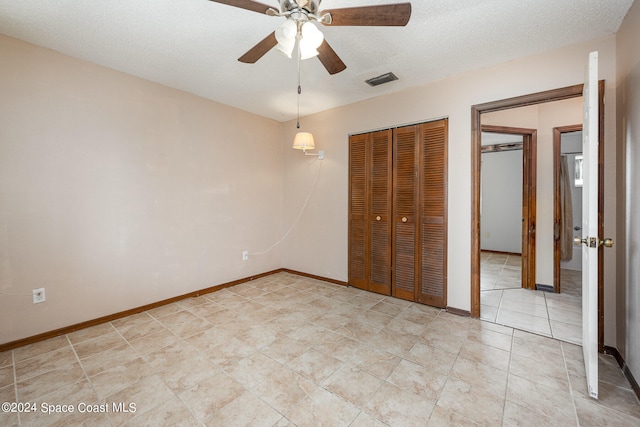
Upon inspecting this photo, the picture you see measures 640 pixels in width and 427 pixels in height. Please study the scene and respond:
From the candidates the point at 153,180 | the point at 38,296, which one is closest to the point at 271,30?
the point at 153,180

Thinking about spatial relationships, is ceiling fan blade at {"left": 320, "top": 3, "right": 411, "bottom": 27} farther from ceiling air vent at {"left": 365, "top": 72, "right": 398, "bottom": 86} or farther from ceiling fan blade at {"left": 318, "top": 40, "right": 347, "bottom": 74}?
ceiling air vent at {"left": 365, "top": 72, "right": 398, "bottom": 86}

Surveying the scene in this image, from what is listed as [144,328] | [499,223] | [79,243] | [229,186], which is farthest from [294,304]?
[499,223]

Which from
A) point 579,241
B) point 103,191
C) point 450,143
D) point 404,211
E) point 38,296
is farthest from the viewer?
point 404,211

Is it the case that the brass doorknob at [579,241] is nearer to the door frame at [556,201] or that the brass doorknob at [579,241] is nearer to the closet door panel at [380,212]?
the closet door panel at [380,212]

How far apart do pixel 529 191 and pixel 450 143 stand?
1.70 meters

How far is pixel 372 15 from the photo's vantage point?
1463 mm

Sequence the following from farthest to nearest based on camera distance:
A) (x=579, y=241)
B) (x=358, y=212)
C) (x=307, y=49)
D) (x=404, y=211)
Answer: (x=358, y=212), (x=404, y=211), (x=579, y=241), (x=307, y=49)

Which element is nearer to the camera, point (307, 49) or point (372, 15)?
point (372, 15)

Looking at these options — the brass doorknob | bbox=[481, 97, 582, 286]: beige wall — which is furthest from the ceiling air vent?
the brass doorknob

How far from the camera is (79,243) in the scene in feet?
8.18

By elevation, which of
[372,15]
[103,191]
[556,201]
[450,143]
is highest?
[372,15]

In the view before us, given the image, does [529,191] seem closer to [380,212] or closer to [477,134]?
[477,134]

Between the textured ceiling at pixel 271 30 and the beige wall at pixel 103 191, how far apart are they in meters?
0.34

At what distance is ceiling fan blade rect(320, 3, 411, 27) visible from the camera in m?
1.39
